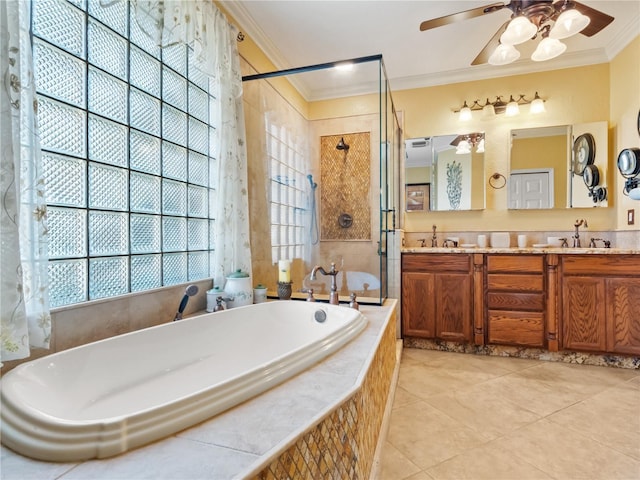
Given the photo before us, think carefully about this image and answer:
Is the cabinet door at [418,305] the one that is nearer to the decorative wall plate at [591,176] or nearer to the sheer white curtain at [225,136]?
the sheer white curtain at [225,136]

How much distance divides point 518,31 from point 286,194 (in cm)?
197

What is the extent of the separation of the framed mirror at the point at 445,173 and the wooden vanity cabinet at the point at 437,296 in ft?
2.37

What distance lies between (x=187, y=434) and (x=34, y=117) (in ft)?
3.58

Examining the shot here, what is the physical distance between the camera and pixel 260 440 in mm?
716

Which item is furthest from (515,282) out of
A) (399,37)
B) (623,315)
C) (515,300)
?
(399,37)

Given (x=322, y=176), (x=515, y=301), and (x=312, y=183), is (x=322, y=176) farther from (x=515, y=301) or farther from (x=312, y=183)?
(x=515, y=301)

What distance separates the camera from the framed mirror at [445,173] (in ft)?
10.2

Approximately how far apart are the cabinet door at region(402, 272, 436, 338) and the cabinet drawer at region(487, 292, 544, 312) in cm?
47

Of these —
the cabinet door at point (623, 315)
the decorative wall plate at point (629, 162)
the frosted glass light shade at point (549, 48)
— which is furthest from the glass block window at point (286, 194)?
the decorative wall plate at point (629, 162)

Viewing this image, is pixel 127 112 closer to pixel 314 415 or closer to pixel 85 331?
pixel 85 331

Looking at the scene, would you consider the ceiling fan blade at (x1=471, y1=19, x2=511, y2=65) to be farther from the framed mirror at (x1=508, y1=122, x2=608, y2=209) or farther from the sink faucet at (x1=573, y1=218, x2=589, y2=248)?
the sink faucet at (x1=573, y1=218, x2=589, y2=248)

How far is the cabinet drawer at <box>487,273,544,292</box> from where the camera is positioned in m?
2.49

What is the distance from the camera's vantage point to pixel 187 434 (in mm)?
737

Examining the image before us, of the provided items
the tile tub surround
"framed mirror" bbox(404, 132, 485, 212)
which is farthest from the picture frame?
the tile tub surround
